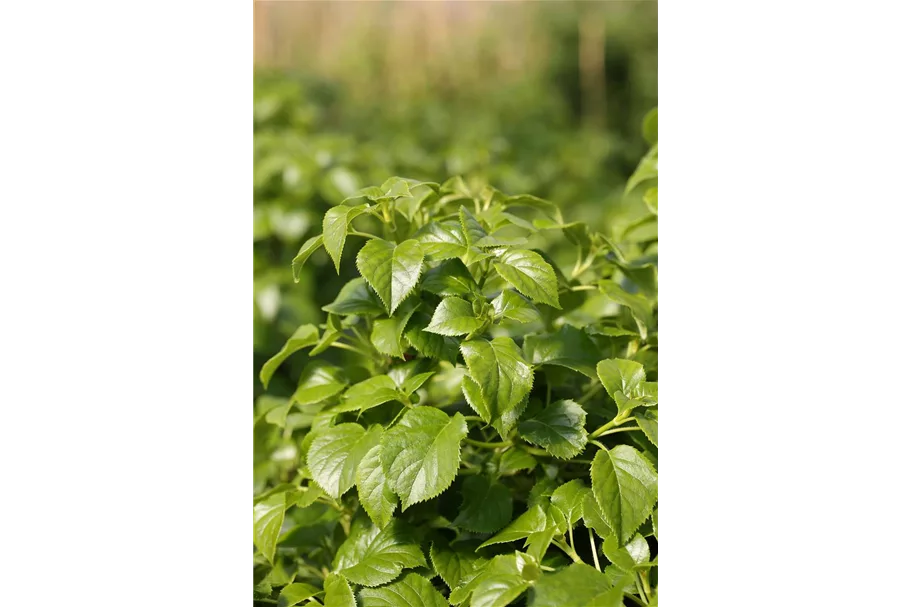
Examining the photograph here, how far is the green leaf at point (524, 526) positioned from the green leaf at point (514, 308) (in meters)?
0.16

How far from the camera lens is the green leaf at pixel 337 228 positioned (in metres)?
0.63

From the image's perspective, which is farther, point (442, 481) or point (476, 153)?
point (476, 153)

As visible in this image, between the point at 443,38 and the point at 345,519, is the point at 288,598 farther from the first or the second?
the point at 443,38

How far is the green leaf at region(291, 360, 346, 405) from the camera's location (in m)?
0.75

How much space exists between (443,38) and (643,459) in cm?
298

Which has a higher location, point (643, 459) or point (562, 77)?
point (562, 77)

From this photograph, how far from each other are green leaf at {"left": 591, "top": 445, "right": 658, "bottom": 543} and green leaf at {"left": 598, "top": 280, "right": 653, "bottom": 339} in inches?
7.1

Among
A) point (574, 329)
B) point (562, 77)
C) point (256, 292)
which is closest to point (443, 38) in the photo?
point (562, 77)

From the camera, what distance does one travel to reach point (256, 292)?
1493mm

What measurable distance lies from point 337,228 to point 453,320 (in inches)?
4.7

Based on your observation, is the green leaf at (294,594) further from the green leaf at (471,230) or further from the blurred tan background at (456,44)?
the blurred tan background at (456,44)

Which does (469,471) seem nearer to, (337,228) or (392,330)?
(392,330)

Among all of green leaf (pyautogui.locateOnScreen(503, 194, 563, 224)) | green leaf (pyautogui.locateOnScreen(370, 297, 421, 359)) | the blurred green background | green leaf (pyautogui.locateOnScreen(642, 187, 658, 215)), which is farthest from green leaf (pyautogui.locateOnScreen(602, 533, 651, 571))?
the blurred green background

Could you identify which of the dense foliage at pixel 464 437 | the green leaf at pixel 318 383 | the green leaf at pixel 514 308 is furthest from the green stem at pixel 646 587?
the green leaf at pixel 318 383
